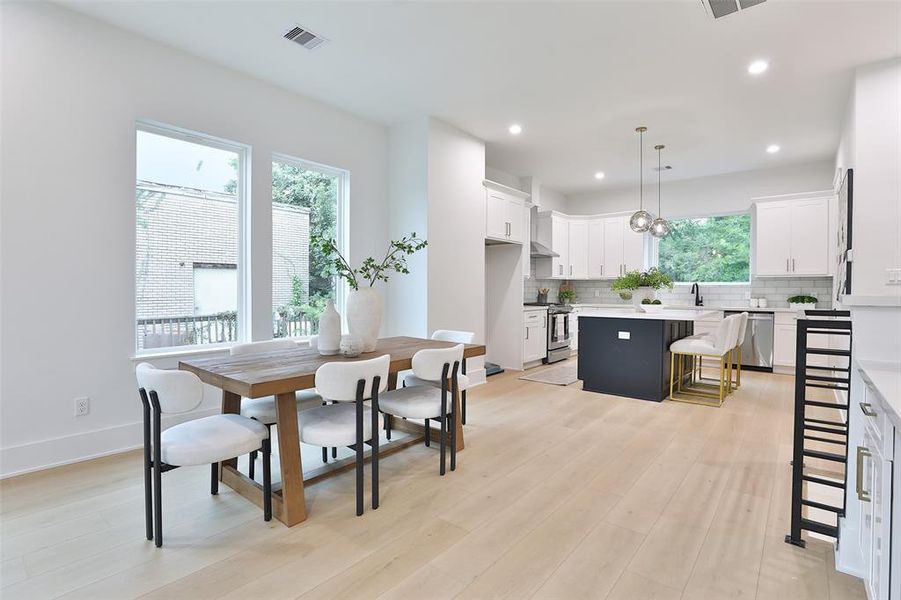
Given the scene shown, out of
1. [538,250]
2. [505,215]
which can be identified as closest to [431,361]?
[505,215]

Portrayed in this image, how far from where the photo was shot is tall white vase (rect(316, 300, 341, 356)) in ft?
9.12

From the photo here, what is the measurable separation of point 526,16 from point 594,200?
5.76m

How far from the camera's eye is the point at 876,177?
3.56 metres

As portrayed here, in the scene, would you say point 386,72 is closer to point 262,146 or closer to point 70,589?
point 262,146

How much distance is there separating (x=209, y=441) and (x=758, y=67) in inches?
183

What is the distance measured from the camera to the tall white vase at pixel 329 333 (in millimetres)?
2779

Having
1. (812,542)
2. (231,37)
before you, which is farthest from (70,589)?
(231,37)

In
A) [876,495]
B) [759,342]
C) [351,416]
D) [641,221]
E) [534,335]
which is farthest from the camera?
[534,335]

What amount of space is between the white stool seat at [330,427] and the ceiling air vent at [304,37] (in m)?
2.61

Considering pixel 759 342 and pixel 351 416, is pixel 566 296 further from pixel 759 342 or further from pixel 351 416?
pixel 351 416

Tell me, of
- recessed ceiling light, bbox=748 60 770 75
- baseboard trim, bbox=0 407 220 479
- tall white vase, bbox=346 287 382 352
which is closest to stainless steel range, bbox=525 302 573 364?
recessed ceiling light, bbox=748 60 770 75

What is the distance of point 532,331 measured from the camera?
21.0 feet

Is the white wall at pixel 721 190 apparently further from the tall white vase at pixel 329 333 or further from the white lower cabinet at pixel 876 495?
the tall white vase at pixel 329 333

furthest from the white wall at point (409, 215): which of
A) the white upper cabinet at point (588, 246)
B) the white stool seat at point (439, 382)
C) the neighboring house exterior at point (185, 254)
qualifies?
the white upper cabinet at point (588, 246)
